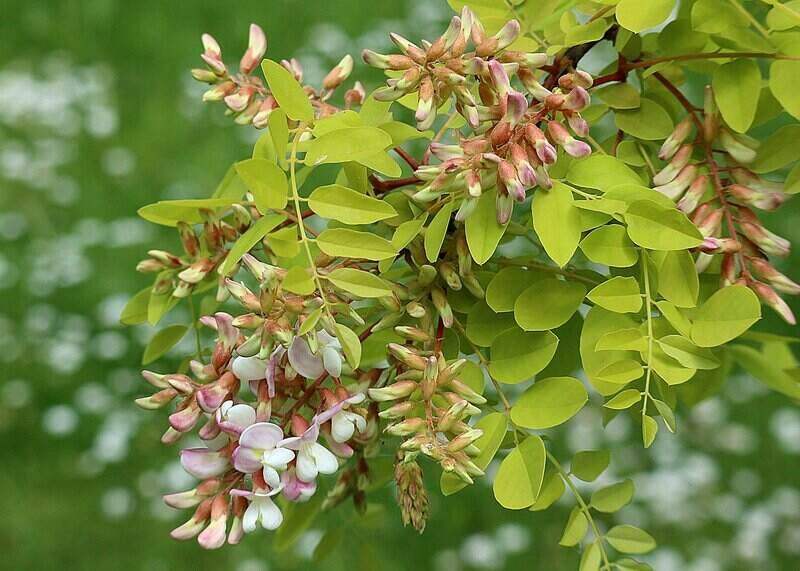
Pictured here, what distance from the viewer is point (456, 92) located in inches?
17.2

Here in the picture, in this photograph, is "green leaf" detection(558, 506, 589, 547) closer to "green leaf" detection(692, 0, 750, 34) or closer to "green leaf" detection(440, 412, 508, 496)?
"green leaf" detection(440, 412, 508, 496)

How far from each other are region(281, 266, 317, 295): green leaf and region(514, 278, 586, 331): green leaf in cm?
11

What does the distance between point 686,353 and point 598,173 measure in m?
0.10

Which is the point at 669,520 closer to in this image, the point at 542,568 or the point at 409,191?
the point at 542,568

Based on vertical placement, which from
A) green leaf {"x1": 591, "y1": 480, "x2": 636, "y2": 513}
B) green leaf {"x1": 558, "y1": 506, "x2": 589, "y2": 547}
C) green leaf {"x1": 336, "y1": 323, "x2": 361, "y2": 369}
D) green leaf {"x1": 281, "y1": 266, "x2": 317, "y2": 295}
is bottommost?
green leaf {"x1": 591, "y1": 480, "x2": 636, "y2": 513}

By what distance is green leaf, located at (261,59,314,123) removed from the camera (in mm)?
464

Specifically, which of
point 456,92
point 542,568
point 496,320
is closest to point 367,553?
point 496,320

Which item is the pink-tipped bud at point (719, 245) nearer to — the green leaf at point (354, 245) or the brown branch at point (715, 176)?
the brown branch at point (715, 176)

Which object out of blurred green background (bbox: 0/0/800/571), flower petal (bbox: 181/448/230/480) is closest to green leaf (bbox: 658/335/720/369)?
flower petal (bbox: 181/448/230/480)

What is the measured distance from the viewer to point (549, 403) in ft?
1.62

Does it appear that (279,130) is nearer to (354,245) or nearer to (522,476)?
(354,245)

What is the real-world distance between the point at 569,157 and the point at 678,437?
47.0 inches

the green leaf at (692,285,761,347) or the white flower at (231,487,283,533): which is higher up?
the green leaf at (692,285,761,347)

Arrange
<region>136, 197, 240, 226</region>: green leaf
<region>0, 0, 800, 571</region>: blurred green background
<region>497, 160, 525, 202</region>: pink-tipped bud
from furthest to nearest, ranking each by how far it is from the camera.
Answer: <region>0, 0, 800, 571</region>: blurred green background → <region>136, 197, 240, 226</region>: green leaf → <region>497, 160, 525, 202</region>: pink-tipped bud
